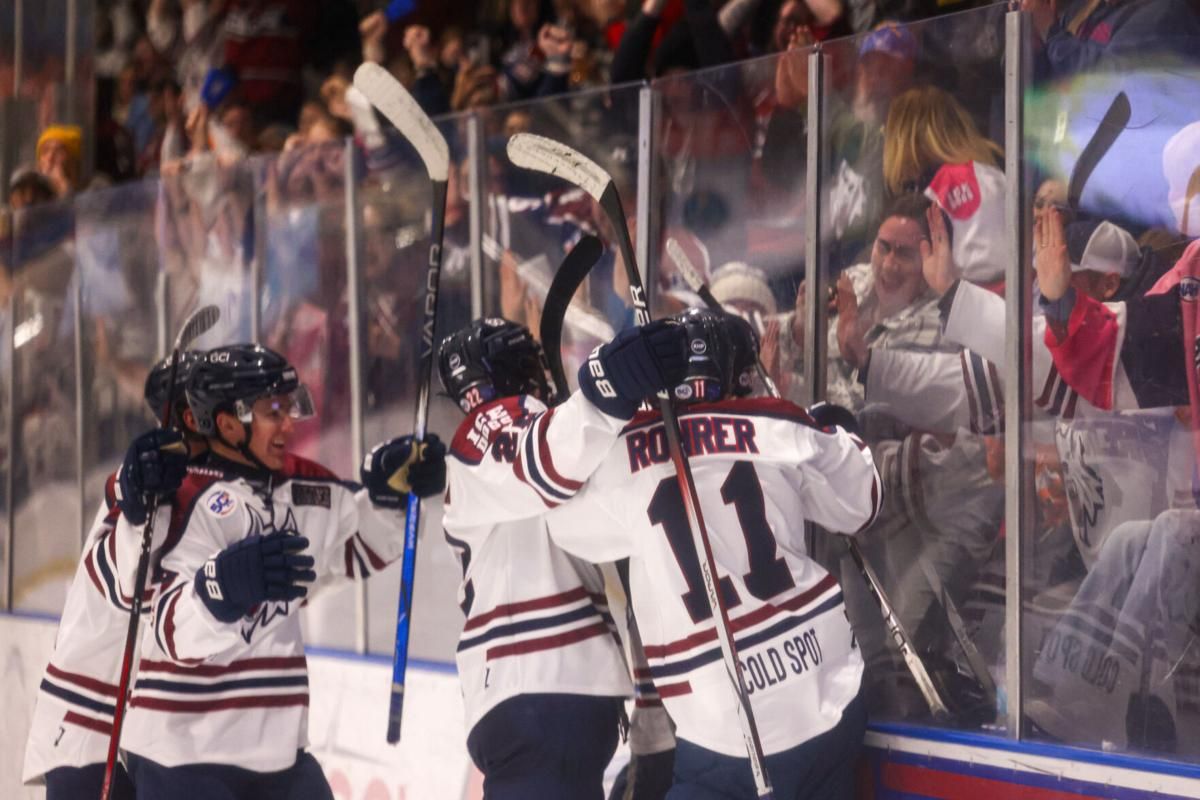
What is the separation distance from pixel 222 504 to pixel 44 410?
2.65 metres

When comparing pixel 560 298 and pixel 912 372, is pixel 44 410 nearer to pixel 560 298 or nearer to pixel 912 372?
pixel 560 298

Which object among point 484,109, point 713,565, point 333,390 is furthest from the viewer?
point 333,390

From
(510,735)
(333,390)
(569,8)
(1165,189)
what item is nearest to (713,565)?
(510,735)

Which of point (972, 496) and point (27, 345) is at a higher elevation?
point (27, 345)

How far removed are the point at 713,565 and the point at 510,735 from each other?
609 millimetres

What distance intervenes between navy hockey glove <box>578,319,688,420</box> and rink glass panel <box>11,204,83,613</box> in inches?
127

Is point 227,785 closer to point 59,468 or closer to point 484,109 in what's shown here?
point 484,109

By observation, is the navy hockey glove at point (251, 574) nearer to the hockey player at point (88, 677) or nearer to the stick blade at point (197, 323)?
the hockey player at point (88, 677)

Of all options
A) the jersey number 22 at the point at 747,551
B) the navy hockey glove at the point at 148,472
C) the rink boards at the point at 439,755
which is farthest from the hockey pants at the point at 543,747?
the navy hockey glove at the point at 148,472

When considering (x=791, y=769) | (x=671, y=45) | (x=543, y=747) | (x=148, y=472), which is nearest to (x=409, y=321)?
(x=671, y=45)

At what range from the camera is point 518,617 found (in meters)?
2.88

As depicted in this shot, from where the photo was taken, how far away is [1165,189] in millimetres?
2564

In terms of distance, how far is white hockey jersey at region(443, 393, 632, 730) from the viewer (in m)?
2.81

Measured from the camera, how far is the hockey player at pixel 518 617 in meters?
2.79
